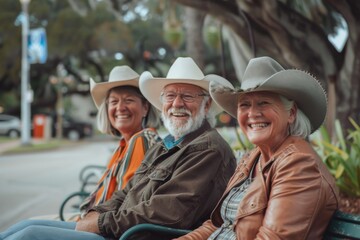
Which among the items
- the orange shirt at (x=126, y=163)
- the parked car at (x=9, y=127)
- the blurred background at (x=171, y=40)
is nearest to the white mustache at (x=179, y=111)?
the orange shirt at (x=126, y=163)

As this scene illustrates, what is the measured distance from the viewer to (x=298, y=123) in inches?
98.9

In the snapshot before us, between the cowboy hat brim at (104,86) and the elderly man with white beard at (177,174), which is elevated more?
the cowboy hat brim at (104,86)

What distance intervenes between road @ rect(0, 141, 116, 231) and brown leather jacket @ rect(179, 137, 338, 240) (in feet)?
17.3

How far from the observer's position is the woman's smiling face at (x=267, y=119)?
2.48m

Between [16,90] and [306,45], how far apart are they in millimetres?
32885

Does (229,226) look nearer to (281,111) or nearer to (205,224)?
(205,224)

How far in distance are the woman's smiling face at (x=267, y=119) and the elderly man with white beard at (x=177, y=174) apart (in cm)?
60

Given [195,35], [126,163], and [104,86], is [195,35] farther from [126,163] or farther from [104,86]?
[126,163]

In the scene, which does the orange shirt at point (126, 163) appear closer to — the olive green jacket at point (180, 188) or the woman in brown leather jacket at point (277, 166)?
the olive green jacket at point (180, 188)

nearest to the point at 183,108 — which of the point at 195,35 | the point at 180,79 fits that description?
the point at 180,79

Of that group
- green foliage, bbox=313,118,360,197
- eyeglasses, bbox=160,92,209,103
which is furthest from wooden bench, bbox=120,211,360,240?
green foliage, bbox=313,118,360,197

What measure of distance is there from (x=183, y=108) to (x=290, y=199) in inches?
56.3

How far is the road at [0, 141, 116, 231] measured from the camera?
8.08 m

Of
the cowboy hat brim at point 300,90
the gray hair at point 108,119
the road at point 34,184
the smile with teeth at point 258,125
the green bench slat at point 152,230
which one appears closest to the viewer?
the cowboy hat brim at point 300,90
